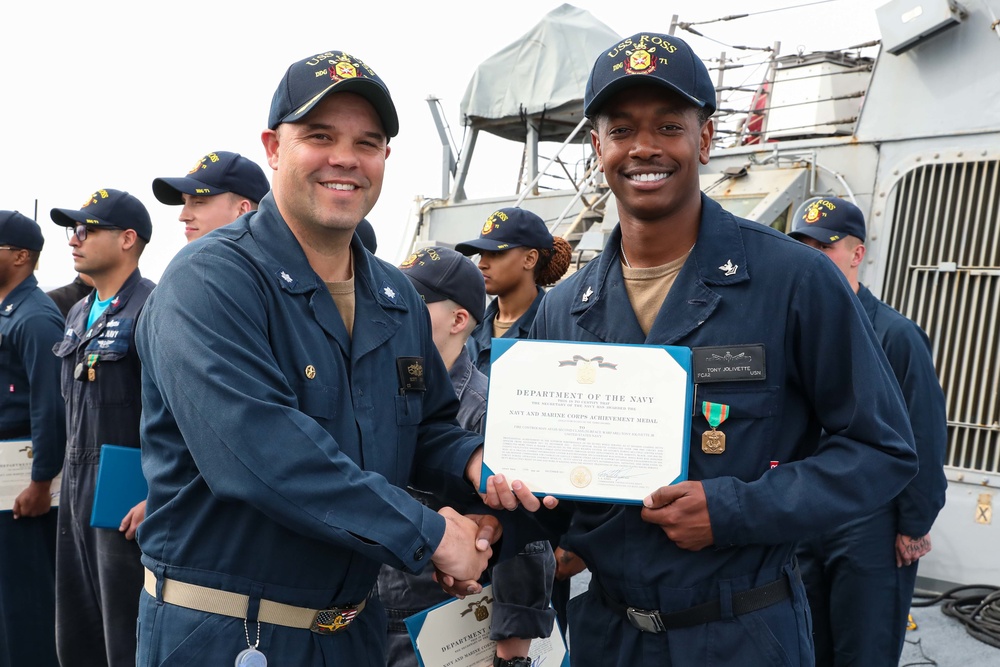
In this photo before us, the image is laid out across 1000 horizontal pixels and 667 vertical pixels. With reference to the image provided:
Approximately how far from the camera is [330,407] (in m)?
2.06

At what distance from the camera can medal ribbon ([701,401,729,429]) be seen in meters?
2.10

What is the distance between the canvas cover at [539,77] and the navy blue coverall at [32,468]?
925 cm

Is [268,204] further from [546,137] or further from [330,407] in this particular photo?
[546,137]

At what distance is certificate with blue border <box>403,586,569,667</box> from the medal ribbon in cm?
84

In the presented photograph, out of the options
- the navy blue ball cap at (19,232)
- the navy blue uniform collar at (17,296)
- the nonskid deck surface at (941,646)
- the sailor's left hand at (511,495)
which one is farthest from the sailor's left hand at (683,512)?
the navy blue ball cap at (19,232)

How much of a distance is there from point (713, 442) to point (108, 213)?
332 cm

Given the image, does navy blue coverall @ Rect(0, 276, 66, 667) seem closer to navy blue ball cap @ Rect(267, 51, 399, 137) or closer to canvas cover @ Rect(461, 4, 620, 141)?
navy blue ball cap @ Rect(267, 51, 399, 137)

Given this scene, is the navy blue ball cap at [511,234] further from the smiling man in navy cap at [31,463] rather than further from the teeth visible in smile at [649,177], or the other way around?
the teeth visible in smile at [649,177]

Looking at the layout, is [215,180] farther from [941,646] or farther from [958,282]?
[941,646]

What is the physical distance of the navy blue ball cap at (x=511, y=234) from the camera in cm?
477

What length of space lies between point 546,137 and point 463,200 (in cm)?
192

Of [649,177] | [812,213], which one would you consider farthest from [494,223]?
Answer: [649,177]

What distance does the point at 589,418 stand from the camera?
2.09 metres

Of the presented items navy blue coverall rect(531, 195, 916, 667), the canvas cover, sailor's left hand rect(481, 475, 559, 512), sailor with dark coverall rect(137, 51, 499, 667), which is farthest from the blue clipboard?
the canvas cover
